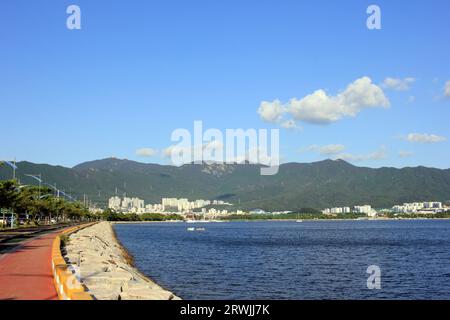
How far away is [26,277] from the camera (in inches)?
701

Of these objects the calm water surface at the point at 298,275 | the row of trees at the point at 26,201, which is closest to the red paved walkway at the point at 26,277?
the calm water surface at the point at 298,275

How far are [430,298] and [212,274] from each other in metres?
15.9

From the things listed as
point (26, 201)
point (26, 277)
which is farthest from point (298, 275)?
point (26, 201)

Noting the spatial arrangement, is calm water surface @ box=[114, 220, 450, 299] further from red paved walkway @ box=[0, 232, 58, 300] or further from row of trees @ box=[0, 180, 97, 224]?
row of trees @ box=[0, 180, 97, 224]

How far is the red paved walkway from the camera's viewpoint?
14.6 metres

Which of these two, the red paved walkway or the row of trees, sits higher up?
the row of trees

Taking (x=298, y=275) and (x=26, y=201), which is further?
(x=26, y=201)

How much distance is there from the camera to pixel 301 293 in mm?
29812

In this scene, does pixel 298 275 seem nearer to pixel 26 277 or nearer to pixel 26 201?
pixel 26 277

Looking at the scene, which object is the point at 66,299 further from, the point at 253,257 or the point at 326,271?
the point at 253,257

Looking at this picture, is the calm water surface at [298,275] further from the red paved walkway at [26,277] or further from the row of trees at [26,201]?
the row of trees at [26,201]

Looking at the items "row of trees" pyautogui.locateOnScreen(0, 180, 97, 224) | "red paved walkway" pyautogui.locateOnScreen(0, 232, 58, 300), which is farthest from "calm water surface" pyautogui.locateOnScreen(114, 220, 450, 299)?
"row of trees" pyautogui.locateOnScreen(0, 180, 97, 224)

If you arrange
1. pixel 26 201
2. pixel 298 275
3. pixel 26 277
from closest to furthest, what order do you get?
1. pixel 26 277
2. pixel 298 275
3. pixel 26 201
